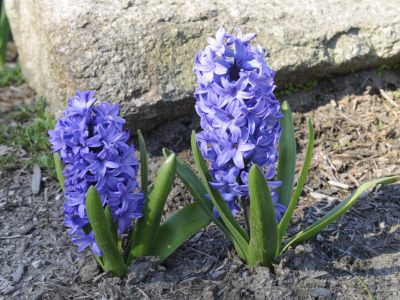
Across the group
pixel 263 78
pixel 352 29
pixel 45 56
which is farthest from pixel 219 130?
pixel 45 56

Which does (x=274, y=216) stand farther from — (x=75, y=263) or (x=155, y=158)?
(x=155, y=158)

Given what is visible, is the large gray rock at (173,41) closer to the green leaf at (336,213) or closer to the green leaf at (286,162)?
the green leaf at (286,162)

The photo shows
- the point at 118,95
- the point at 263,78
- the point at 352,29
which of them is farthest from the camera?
the point at 352,29

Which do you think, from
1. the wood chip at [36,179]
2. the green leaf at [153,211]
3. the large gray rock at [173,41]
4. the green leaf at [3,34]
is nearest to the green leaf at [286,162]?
the green leaf at [153,211]

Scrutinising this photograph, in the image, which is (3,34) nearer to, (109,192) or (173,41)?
(173,41)

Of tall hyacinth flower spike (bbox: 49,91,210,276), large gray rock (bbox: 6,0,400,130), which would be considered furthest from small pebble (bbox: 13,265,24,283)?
large gray rock (bbox: 6,0,400,130)

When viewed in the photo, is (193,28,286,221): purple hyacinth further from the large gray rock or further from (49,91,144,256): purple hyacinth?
the large gray rock
